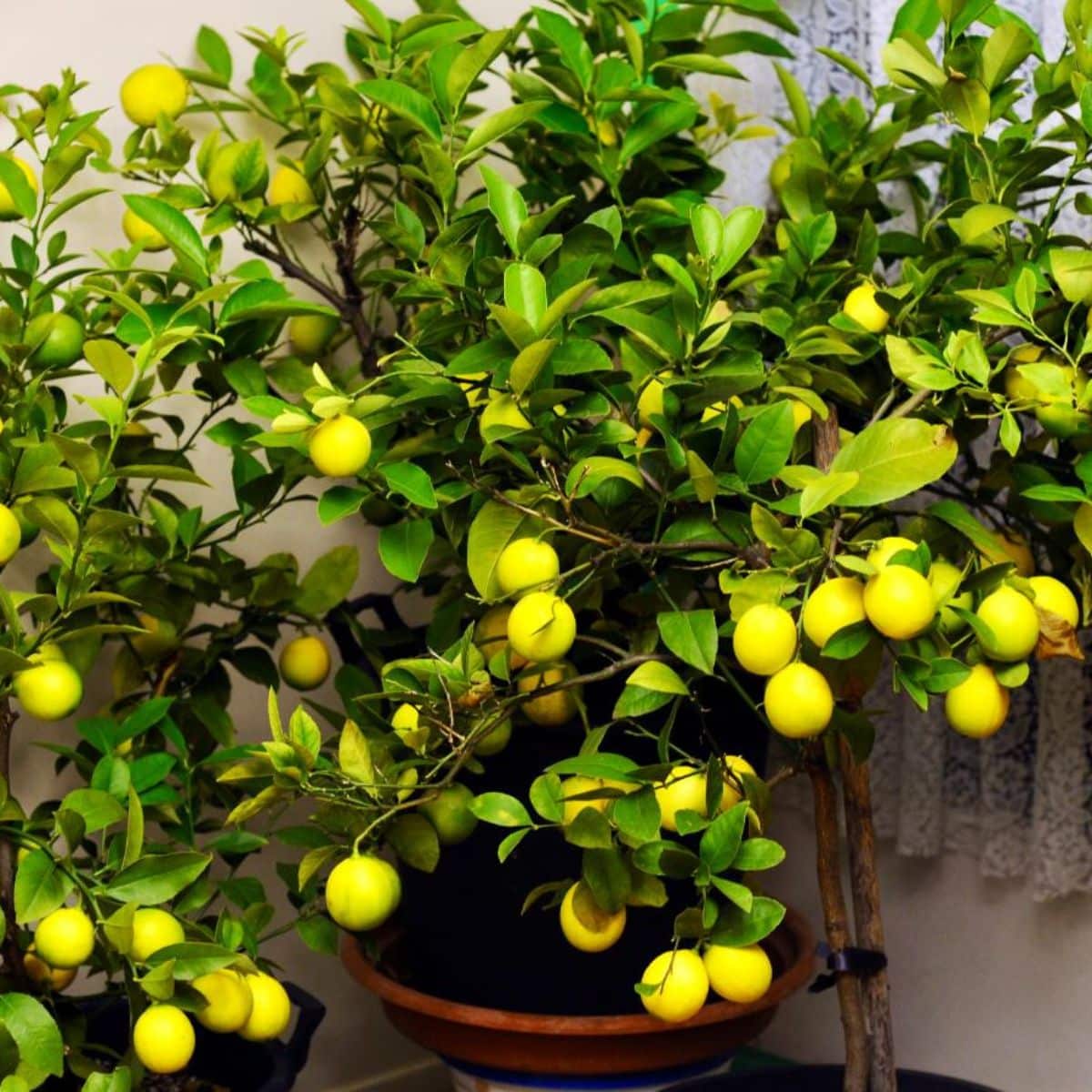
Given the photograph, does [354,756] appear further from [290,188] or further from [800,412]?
[290,188]

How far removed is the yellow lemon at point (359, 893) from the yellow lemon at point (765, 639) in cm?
27

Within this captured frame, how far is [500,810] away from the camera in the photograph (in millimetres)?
864

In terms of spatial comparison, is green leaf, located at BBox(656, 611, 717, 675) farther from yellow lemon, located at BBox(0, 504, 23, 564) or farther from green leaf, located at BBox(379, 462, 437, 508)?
yellow lemon, located at BBox(0, 504, 23, 564)

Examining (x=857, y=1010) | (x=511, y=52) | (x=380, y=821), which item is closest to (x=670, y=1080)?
(x=857, y=1010)

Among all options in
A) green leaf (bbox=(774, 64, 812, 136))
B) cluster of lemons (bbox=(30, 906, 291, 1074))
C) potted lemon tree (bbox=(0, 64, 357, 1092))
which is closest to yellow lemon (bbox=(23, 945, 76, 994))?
potted lemon tree (bbox=(0, 64, 357, 1092))

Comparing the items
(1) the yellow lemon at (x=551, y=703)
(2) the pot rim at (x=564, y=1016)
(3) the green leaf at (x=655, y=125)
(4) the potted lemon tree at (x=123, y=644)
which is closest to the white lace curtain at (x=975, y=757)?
(2) the pot rim at (x=564, y=1016)

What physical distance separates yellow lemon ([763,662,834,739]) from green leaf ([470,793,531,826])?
18 centimetres

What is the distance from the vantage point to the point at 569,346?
88 centimetres

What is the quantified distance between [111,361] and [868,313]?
0.51 meters

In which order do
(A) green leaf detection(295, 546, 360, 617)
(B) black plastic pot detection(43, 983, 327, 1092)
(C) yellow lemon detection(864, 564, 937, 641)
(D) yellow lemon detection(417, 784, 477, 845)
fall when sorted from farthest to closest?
(A) green leaf detection(295, 546, 360, 617), (B) black plastic pot detection(43, 983, 327, 1092), (D) yellow lemon detection(417, 784, 477, 845), (C) yellow lemon detection(864, 564, 937, 641)

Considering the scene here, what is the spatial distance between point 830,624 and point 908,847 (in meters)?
0.74

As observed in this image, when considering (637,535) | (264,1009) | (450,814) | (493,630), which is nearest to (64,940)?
(264,1009)

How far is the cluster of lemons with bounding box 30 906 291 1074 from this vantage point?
0.82 m

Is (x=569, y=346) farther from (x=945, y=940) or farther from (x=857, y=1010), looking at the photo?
(x=945, y=940)
